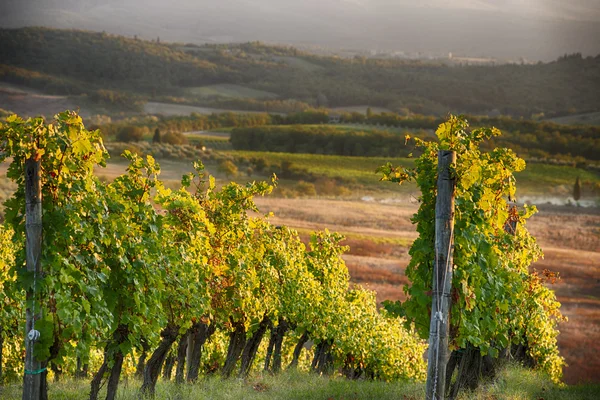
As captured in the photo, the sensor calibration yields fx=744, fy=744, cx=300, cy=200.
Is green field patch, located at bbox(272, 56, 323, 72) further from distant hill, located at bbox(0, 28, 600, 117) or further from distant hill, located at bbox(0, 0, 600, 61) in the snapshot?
distant hill, located at bbox(0, 0, 600, 61)

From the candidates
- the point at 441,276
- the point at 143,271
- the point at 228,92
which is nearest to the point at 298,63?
the point at 228,92

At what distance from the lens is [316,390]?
13.4 m

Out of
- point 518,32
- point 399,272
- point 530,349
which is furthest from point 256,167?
point 530,349

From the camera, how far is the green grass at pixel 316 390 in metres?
11.9

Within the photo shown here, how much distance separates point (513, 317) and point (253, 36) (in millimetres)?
45656

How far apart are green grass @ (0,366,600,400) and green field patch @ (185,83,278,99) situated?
124ft

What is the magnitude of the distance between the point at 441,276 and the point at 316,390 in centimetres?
527

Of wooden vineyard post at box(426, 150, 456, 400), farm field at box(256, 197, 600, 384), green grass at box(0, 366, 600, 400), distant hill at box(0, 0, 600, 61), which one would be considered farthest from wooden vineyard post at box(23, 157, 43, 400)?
distant hill at box(0, 0, 600, 61)

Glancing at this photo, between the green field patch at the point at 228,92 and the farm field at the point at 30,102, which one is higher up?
the green field patch at the point at 228,92

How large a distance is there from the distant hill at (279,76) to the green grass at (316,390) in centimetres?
3605

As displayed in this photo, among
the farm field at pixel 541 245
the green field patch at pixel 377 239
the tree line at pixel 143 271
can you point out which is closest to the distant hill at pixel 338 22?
the farm field at pixel 541 245

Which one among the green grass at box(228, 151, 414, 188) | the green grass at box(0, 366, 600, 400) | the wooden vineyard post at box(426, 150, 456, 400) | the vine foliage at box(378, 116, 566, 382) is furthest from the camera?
the green grass at box(228, 151, 414, 188)

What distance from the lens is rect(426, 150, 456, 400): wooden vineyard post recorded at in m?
8.85

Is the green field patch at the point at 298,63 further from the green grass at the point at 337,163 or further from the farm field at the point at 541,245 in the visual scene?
the farm field at the point at 541,245
